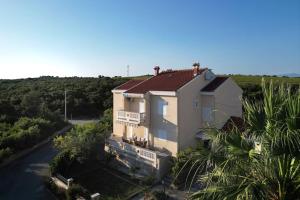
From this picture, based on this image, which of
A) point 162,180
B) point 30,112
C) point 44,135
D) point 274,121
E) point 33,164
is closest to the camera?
point 274,121

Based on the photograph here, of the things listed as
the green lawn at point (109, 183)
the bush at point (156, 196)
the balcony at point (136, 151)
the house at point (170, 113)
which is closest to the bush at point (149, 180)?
the green lawn at point (109, 183)

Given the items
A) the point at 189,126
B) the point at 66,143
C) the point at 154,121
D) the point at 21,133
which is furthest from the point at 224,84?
the point at 21,133

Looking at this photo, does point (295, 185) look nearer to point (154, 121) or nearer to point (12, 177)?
point (154, 121)

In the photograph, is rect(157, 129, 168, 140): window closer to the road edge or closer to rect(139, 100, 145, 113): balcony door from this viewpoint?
rect(139, 100, 145, 113): balcony door

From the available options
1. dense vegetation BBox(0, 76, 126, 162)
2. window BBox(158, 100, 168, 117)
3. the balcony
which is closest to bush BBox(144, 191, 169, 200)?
the balcony

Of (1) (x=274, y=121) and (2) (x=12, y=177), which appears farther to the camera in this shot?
(2) (x=12, y=177)

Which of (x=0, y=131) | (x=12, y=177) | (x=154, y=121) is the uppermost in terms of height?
(x=154, y=121)

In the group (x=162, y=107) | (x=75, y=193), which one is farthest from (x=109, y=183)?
(x=162, y=107)
